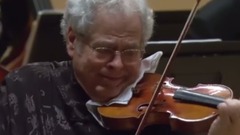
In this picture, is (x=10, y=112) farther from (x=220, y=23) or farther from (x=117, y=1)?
(x=220, y=23)

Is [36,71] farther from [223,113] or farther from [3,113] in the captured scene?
[223,113]

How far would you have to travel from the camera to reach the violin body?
4.33 feet

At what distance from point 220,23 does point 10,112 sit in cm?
82

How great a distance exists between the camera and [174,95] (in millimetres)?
1425

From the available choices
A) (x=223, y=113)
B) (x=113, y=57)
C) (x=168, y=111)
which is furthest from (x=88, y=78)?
(x=223, y=113)

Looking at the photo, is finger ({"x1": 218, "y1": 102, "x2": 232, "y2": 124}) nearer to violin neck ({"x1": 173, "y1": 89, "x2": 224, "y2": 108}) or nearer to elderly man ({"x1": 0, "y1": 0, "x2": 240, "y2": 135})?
violin neck ({"x1": 173, "y1": 89, "x2": 224, "y2": 108})

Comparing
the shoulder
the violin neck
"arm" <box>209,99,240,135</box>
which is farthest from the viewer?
the shoulder

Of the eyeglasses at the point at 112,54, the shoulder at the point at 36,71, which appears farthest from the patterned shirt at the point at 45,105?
the eyeglasses at the point at 112,54

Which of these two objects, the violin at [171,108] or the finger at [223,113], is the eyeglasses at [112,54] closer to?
the violin at [171,108]

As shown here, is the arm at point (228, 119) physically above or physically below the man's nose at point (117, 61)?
below

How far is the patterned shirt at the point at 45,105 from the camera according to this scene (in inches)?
53.7

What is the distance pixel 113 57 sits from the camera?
139 centimetres

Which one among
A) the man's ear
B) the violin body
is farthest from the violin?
the man's ear

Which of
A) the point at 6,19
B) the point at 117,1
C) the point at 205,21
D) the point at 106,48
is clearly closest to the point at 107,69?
the point at 106,48
